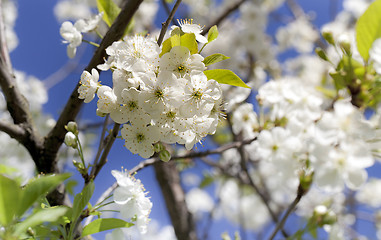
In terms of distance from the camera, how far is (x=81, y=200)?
82 cm

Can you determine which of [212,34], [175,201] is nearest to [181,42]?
[212,34]

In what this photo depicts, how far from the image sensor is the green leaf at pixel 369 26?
865mm

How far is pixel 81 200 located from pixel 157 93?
36 centimetres

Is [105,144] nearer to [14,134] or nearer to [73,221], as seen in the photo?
[73,221]

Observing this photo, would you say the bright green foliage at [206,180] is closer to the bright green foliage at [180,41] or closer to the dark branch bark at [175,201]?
the dark branch bark at [175,201]

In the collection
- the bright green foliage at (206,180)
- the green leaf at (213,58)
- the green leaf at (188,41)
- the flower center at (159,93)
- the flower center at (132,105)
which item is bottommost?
the flower center at (159,93)

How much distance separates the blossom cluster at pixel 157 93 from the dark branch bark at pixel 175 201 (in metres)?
1.34

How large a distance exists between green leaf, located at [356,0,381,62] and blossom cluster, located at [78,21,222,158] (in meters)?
0.47

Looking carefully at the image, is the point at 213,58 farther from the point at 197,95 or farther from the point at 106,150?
the point at 106,150

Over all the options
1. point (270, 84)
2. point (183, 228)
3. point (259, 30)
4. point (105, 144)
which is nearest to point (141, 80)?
point (105, 144)

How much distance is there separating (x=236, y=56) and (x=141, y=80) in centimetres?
312

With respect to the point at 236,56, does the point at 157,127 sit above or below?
below

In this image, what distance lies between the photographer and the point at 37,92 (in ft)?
11.1

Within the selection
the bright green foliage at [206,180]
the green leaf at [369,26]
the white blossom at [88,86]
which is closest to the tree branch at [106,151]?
the white blossom at [88,86]
